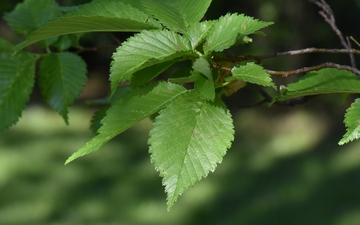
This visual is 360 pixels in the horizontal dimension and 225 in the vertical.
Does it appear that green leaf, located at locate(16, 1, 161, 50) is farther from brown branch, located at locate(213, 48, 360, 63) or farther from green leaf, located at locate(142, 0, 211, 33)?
brown branch, located at locate(213, 48, 360, 63)

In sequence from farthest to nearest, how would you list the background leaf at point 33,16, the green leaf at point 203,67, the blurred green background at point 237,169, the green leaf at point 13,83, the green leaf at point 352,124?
the blurred green background at point 237,169
the background leaf at point 33,16
the green leaf at point 13,83
the green leaf at point 203,67
the green leaf at point 352,124

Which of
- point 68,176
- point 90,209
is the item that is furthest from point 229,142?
point 68,176

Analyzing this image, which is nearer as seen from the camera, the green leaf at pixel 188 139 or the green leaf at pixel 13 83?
the green leaf at pixel 188 139

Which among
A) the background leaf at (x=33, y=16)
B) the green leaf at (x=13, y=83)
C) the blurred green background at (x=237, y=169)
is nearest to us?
the green leaf at (x=13, y=83)

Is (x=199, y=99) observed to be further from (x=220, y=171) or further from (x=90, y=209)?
(x=220, y=171)

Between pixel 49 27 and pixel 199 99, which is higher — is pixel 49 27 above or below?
above

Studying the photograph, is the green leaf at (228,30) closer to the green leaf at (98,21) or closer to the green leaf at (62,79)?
the green leaf at (98,21)

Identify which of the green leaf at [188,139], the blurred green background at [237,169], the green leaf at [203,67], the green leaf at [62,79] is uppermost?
the green leaf at [203,67]

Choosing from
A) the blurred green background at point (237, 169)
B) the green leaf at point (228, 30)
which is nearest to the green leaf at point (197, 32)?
the green leaf at point (228, 30)
